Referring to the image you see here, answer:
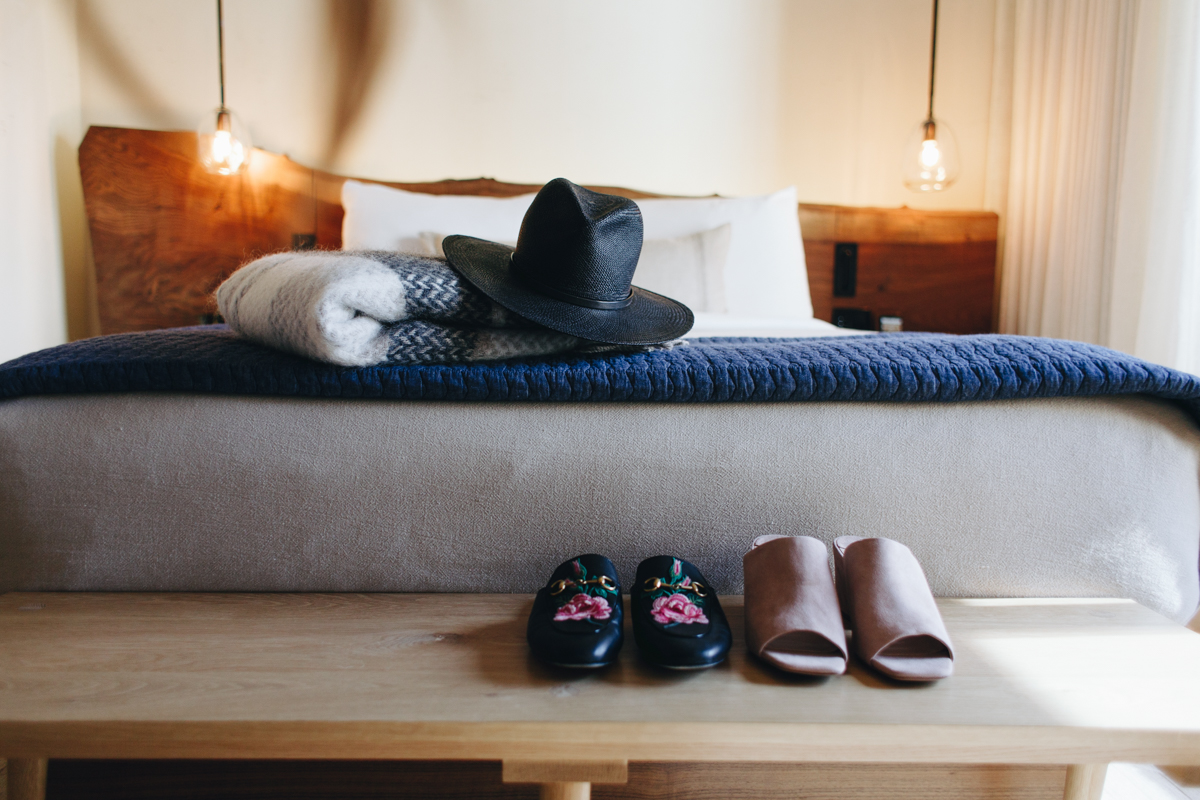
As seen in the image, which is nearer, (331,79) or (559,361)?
(559,361)

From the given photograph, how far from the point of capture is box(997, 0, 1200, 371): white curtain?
183 centimetres

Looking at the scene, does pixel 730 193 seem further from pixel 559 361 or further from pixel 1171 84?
pixel 559 361

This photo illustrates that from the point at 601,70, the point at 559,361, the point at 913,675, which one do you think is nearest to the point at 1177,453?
the point at 913,675

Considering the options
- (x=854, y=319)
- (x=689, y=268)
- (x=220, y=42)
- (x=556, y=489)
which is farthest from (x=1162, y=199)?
(x=220, y=42)

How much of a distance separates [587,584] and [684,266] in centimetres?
142

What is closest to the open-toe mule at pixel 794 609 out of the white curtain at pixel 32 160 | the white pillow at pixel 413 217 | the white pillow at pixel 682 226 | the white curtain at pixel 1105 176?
the white pillow at pixel 682 226

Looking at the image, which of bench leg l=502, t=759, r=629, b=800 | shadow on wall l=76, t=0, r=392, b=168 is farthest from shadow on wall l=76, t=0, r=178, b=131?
bench leg l=502, t=759, r=629, b=800

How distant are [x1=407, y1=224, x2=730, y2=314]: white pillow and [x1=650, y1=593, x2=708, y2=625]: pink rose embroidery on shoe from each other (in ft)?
4.31

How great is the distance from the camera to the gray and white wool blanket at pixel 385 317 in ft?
2.56

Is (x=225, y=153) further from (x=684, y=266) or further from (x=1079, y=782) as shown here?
(x=1079, y=782)

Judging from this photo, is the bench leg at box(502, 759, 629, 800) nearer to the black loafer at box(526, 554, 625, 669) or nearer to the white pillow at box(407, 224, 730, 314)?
the black loafer at box(526, 554, 625, 669)

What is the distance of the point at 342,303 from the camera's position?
30.7 inches

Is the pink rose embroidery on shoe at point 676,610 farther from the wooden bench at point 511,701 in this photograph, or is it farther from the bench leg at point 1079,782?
the bench leg at point 1079,782

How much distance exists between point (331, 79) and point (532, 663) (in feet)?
8.08
